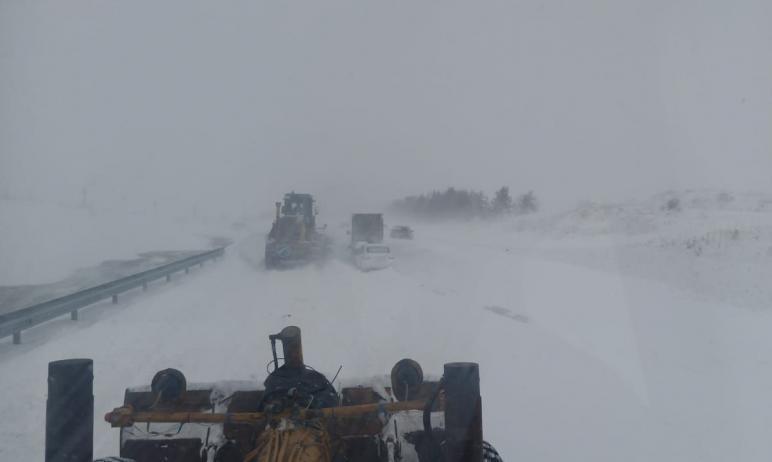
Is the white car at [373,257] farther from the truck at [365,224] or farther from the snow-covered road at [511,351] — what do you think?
the truck at [365,224]

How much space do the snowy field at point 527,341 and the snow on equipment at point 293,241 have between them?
70.5 inches

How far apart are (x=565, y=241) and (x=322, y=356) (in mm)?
25572

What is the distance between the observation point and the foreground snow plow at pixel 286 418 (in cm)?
299

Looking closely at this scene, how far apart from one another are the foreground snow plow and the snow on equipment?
20.3 metres

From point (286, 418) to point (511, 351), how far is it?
24.1 feet

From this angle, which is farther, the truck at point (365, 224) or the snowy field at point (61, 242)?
the truck at point (365, 224)

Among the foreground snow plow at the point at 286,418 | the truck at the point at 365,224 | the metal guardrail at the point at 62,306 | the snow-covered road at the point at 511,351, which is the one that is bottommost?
the snow-covered road at the point at 511,351

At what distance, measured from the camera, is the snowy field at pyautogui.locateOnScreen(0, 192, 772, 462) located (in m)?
6.08

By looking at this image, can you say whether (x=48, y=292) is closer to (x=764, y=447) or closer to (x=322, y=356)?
(x=322, y=356)

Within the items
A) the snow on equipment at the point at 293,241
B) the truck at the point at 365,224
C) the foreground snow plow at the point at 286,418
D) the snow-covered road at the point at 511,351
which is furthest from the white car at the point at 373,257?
the foreground snow plow at the point at 286,418

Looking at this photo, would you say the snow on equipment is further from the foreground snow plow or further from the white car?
the foreground snow plow

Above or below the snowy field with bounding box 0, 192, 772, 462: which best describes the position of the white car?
above

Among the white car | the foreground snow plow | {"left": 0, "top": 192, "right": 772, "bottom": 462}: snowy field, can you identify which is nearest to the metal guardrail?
{"left": 0, "top": 192, "right": 772, "bottom": 462}: snowy field

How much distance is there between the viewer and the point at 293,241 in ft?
80.9
